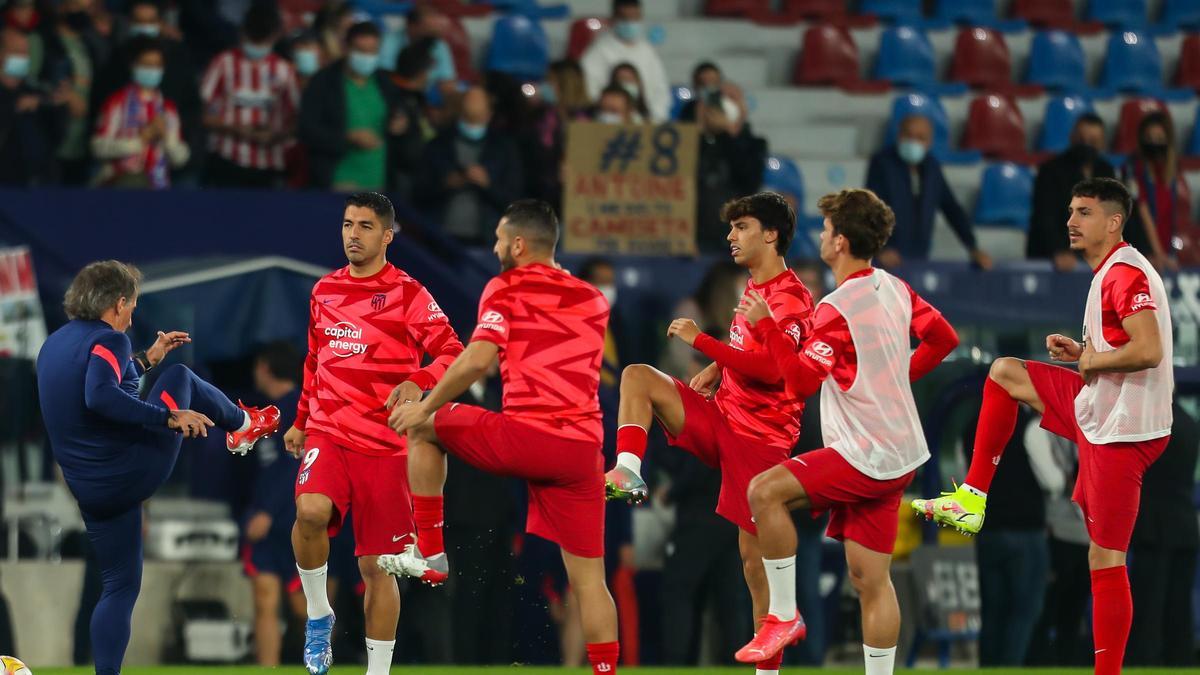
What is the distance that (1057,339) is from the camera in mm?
7949

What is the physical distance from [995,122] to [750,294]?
984cm

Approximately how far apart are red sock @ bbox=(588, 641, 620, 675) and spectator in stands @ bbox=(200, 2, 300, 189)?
5405mm

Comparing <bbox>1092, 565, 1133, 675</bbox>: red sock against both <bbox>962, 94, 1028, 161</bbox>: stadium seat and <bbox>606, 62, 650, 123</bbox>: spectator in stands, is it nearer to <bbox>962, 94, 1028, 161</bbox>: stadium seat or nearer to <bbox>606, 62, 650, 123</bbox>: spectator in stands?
<bbox>606, 62, 650, 123</bbox>: spectator in stands

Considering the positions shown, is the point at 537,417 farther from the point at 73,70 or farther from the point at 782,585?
the point at 73,70

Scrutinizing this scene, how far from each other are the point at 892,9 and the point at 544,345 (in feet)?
36.0

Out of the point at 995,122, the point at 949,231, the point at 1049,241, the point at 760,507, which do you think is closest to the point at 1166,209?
the point at 1049,241

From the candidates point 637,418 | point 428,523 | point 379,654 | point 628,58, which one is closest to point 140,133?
point 628,58

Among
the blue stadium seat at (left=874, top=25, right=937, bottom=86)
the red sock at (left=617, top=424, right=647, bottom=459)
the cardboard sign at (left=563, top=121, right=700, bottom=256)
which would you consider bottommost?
the red sock at (left=617, top=424, right=647, bottom=459)

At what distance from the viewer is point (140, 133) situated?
11.6m

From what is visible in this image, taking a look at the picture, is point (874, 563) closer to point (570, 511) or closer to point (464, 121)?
point (570, 511)

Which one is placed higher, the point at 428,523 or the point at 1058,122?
the point at 1058,122

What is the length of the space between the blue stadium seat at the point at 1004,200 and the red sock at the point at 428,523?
9.41 meters

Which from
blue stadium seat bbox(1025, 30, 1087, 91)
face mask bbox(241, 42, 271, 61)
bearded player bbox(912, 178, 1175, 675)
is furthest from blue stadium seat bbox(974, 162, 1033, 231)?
bearded player bbox(912, 178, 1175, 675)

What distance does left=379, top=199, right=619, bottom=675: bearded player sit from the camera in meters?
7.39
